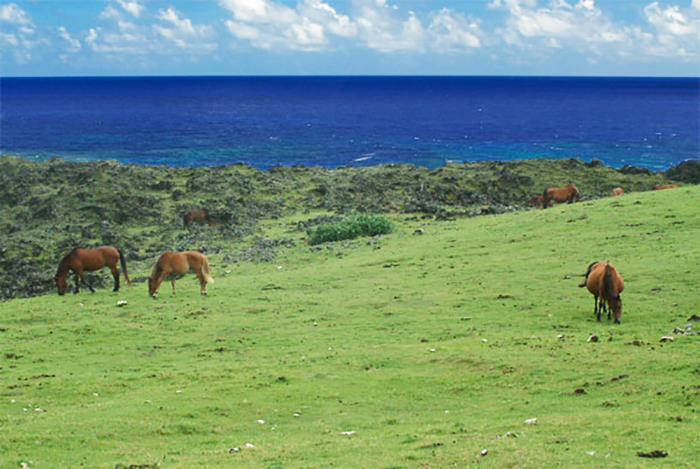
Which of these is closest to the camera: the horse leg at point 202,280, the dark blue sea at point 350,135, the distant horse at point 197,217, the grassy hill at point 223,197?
the horse leg at point 202,280

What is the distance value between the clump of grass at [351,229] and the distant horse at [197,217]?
23.3 feet

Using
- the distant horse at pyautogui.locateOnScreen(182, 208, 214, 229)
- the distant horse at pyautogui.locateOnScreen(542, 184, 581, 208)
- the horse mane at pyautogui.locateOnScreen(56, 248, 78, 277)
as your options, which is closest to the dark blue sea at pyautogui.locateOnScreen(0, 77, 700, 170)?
the distant horse at pyautogui.locateOnScreen(542, 184, 581, 208)

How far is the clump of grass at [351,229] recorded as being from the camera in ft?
107

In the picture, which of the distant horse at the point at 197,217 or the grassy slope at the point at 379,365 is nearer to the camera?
the grassy slope at the point at 379,365

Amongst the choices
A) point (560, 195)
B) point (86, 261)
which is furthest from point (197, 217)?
point (560, 195)

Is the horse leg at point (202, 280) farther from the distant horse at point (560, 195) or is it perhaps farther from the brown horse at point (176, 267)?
the distant horse at point (560, 195)

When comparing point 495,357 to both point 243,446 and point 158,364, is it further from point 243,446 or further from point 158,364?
point 158,364

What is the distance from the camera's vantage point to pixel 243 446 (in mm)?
10836

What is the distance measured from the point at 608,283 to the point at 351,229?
1761cm

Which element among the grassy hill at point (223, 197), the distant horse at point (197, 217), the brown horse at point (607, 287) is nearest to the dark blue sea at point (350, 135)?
the grassy hill at point (223, 197)

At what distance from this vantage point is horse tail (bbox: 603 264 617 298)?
16.3 metres

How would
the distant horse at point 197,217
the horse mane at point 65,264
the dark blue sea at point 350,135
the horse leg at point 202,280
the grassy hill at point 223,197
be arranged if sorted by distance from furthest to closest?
the dark blue sea at point 350,135
the distant horse at point 197,217
the grassy hill at point 223,197
the horse mane at point 65,264
the horse leg at point 202,280

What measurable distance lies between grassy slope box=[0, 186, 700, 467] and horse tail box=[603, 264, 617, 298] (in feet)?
2.59

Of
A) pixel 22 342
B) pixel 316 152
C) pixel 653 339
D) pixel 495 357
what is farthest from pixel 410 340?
pixel 316 152
